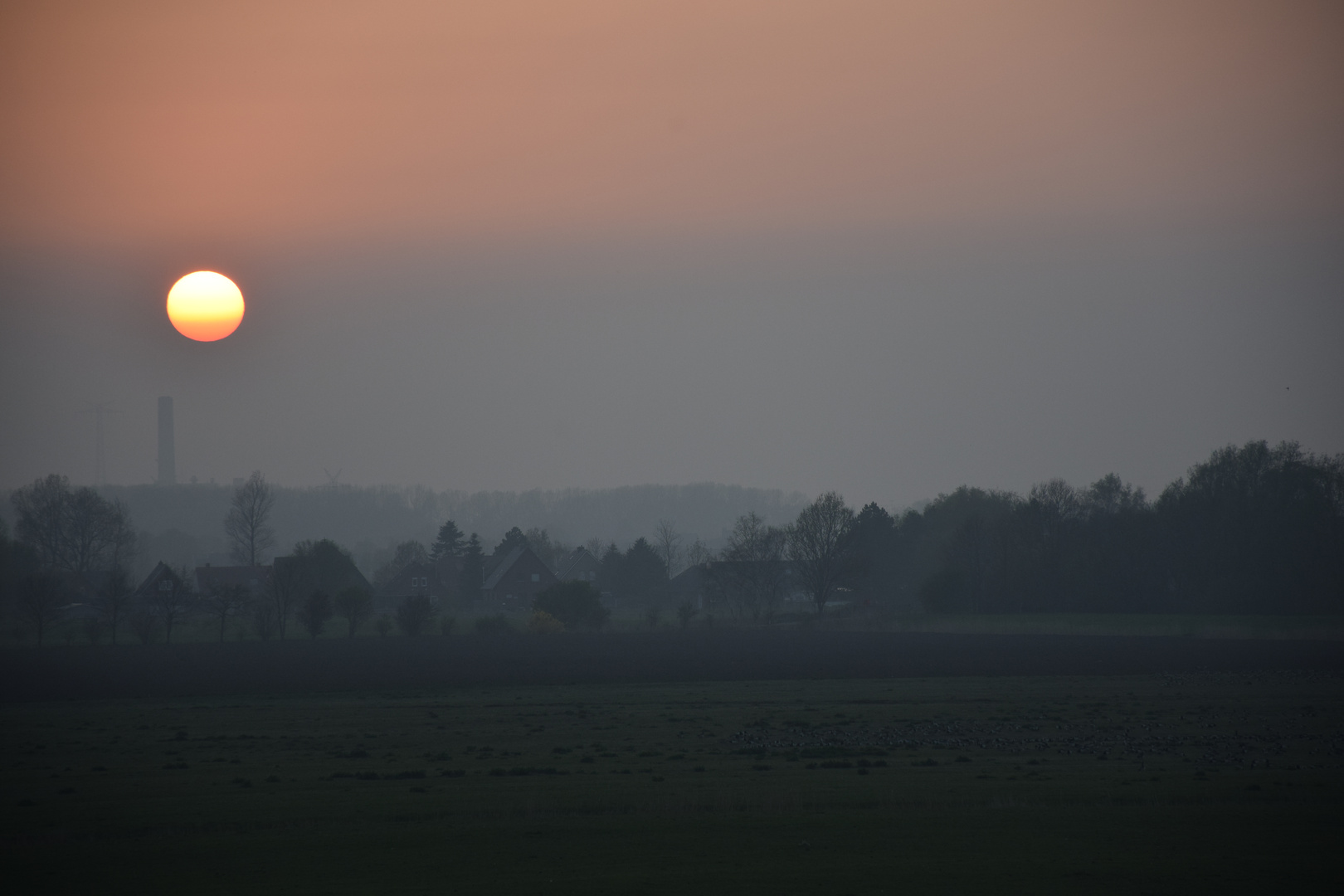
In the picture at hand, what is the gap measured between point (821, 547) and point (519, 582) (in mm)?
32325

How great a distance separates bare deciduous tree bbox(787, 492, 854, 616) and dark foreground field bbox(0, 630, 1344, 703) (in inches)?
959

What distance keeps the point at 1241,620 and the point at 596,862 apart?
67.1 metres

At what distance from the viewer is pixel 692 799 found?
21.7m

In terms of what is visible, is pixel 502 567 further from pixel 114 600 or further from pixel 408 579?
pixel 114 600

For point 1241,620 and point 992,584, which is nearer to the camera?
point 1241,620

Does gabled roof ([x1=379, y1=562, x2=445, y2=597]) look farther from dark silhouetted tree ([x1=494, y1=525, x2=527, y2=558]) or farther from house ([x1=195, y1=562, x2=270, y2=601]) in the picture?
house ([x1=195, y1=562, x2=270, y2=601])

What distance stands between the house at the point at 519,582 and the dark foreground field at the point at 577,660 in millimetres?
35512

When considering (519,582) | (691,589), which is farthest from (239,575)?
(691,589)

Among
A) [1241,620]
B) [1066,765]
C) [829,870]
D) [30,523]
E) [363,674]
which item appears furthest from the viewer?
[30,523]

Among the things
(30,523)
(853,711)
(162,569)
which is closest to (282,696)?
(853,711)

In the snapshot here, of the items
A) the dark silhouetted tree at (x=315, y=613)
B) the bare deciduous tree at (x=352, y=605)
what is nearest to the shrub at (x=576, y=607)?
the bare deciduous tree at (x=352, y=605)

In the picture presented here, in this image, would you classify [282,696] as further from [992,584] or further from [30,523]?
[30,523]

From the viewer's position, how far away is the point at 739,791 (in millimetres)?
22328

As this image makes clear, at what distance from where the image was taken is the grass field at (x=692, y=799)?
16438 mm
